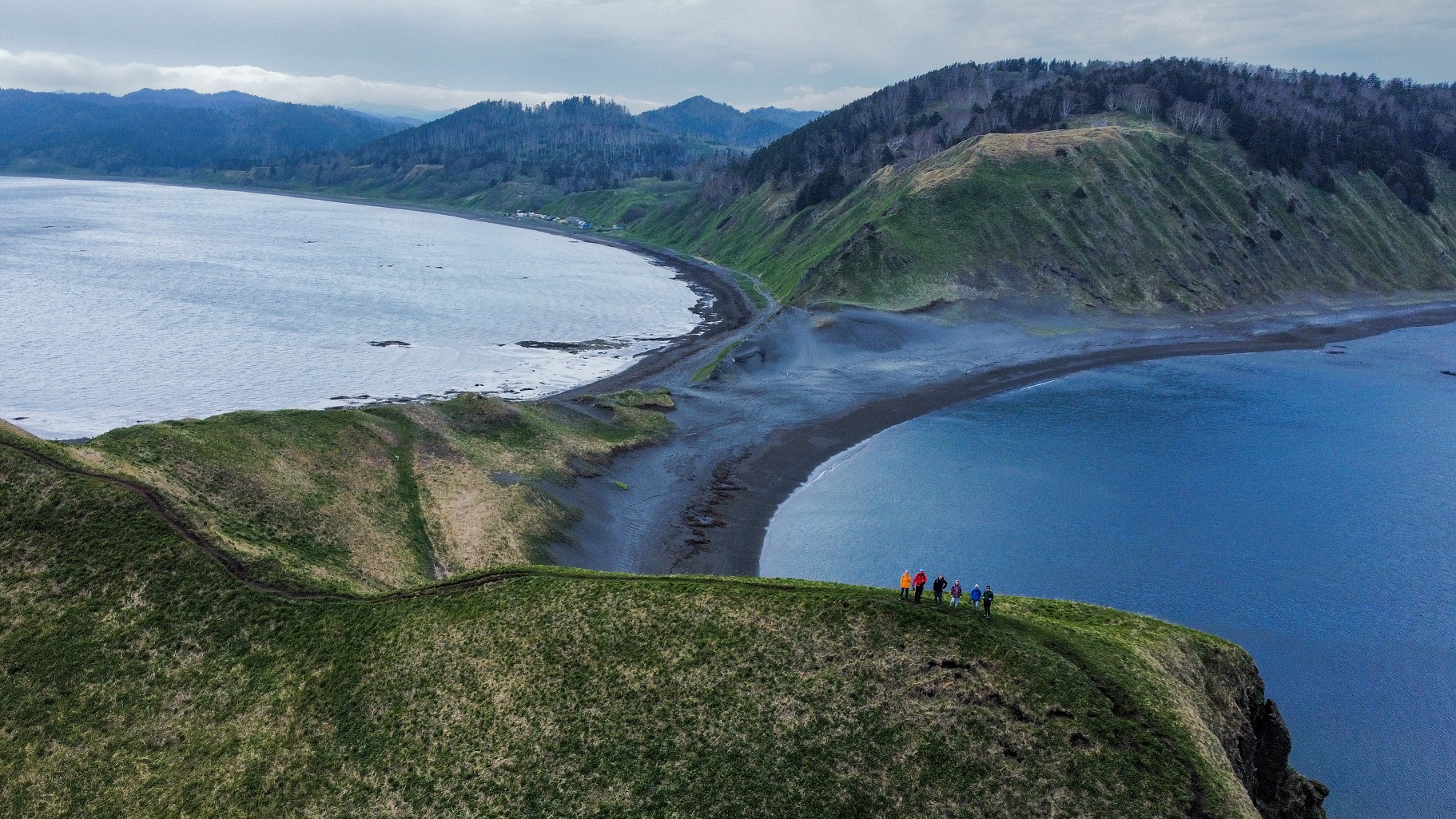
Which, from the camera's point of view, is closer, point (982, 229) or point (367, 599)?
point (367, 599)

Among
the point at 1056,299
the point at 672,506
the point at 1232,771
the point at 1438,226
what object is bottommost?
the point at 672,506

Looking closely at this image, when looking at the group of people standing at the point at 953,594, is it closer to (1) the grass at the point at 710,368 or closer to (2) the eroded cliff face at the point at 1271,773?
(2) the eroded cliff face at the point at 1271,773

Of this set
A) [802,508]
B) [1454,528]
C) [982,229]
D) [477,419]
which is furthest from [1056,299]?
[477,419]

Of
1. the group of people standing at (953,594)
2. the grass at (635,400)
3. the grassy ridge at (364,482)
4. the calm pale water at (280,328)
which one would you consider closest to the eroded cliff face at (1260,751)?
the group of people standing at (953,594)

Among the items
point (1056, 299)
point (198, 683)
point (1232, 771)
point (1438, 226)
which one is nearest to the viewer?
point (1232, 771)

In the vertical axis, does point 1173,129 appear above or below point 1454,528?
above

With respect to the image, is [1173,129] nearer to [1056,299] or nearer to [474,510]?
[1056,299]

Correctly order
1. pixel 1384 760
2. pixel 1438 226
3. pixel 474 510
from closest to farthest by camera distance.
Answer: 1. pixel 1384 760
2. pixel 474 510
3. pixel 1438 226

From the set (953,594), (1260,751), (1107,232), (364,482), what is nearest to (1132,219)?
(1107,232)
